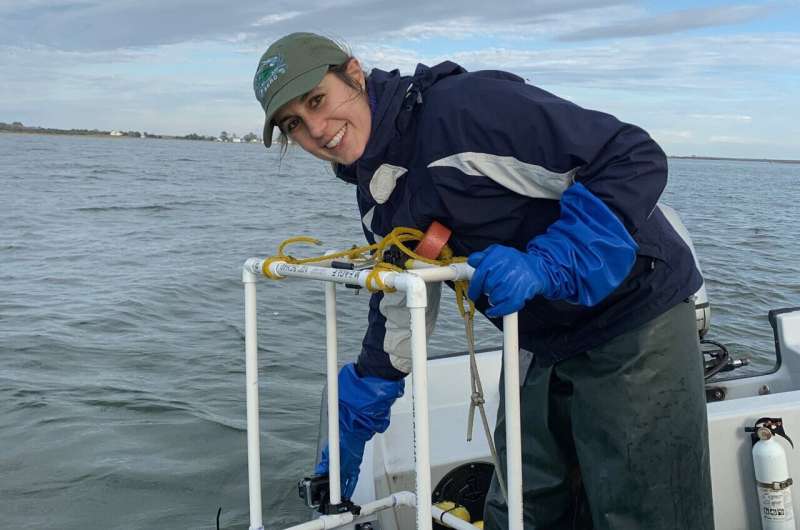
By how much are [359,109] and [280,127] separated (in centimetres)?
21

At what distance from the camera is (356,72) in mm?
2100

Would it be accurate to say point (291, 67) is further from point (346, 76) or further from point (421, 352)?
point (421, 352)

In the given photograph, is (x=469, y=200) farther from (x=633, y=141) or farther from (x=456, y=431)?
(x=456, y=431)

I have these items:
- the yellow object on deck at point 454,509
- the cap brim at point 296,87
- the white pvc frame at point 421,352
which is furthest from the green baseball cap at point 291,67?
the yellow object on deck at point 454,509

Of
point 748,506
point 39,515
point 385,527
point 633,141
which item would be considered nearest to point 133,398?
point 39,515

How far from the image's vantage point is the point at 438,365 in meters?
3.78

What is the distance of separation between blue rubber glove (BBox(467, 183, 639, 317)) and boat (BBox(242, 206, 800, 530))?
142mm

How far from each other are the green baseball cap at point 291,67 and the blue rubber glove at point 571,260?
1.91 ft

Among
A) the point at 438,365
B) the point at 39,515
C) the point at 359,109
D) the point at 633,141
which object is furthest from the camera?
the point at 39,515

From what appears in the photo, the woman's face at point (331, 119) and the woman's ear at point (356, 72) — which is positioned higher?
the woman's ear at point (356, 72)

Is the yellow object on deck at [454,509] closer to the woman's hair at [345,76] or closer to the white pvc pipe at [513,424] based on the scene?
the white pvc pipe at [513,424]

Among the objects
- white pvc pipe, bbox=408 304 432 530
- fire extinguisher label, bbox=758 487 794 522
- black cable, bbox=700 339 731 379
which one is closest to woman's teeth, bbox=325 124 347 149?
white pvc pipe, bbox=408 304 432 530

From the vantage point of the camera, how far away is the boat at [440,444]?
194 cm

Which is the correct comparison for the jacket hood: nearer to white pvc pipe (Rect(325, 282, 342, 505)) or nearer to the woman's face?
the woman's face
